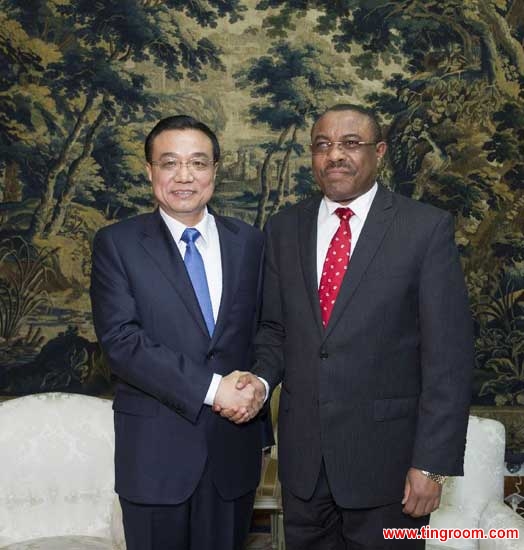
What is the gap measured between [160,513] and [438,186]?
10.4 ft

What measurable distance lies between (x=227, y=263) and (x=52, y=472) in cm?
148

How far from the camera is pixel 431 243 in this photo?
246 centimetres

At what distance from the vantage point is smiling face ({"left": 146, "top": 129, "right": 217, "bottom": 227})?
2529 mm

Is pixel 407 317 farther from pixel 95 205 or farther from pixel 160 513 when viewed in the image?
pixel 95 205

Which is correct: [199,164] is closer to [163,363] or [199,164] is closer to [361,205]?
[361,205]

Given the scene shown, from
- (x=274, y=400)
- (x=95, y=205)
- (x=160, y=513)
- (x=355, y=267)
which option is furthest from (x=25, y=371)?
(x=355, y=267)

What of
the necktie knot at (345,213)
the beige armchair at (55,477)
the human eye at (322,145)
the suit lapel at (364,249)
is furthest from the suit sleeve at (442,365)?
the beige armchair at (55,477)

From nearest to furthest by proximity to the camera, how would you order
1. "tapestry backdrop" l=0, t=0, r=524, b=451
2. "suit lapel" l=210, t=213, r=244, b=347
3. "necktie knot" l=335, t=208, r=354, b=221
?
"suit lapel" l=210, t=213, r=244, b=347 → "necktie knot" l=335, t=208, r=354, b=221 → "tapestry backdrop" l=0, t=0, r=524, b=451

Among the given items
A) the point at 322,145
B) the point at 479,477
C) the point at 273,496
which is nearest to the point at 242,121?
the point at 273,496

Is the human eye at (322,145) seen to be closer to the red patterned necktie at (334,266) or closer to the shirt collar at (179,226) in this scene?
the red patterned necktie at (334,266)

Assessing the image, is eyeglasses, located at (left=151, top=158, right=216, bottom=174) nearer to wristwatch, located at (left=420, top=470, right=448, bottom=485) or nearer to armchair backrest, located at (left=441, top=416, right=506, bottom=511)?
wristwatch, located at (left=420, top=470, right=448, bottom=485)

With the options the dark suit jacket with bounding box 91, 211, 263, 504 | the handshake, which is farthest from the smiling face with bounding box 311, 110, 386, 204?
the handshake

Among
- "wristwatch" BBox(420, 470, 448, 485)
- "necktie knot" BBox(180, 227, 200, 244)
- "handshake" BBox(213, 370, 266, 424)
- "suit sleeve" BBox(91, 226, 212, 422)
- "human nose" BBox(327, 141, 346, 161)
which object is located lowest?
"wristwatch" BBox(420, 470, 448, 485)

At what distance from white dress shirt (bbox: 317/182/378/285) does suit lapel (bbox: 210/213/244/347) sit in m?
0.26
